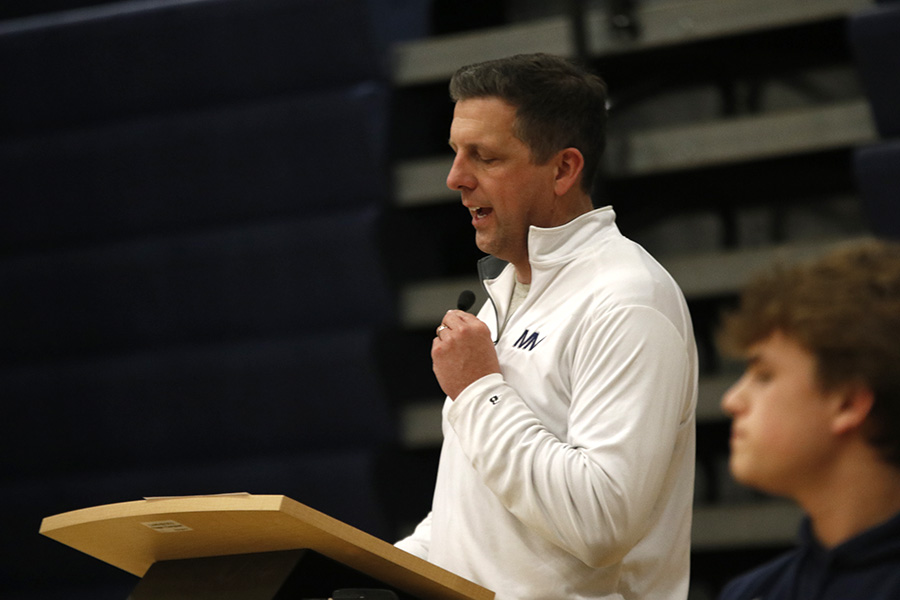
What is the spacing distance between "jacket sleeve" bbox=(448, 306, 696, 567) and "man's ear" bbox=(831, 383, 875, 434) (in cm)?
40

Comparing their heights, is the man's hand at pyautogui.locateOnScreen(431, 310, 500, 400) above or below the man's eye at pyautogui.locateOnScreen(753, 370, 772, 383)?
below

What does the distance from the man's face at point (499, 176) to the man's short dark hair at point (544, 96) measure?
1 cm

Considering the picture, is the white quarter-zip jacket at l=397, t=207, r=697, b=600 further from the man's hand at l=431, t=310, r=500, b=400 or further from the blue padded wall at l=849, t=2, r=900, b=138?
the blue padded wall at l=849, t=2, r=900, b=138

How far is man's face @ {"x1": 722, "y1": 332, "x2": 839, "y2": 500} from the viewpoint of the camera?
0.80 m

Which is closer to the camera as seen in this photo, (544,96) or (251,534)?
(251,534)

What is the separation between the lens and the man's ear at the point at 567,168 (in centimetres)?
143

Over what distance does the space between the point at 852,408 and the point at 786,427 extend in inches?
1.9

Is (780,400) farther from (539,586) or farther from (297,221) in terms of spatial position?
(297,221)

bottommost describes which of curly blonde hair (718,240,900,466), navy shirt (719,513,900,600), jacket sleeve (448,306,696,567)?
jacket sleeve (448,306,696,567)

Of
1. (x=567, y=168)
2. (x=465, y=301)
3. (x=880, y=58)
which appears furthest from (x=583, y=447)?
(x=880, y=58)

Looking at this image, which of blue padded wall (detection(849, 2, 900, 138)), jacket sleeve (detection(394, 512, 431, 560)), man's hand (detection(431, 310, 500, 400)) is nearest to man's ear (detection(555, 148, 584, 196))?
man's hand (detection(431, 310, 500, 400))

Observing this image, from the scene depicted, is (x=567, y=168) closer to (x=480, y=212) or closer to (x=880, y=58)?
(x=480, y=212)

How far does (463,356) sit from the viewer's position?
1.28 m

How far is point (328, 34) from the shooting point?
3.23m
